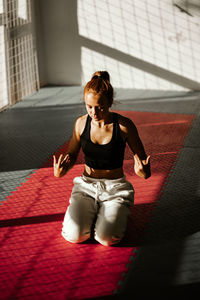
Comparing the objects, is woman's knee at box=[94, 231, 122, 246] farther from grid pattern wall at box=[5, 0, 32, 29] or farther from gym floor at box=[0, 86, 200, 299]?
grid pattern wall at box=[5, 0, 32, 29]

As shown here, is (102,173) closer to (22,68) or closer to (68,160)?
(68,160)

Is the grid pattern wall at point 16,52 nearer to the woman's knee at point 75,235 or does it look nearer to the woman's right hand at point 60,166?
the woman's right hand at point 60,166

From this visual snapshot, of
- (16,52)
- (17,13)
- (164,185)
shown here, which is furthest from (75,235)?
(17,13)

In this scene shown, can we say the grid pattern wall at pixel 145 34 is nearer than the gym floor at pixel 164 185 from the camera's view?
No

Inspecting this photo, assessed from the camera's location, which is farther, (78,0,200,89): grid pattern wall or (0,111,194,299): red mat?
(78,0,200,89): grid pattern wall

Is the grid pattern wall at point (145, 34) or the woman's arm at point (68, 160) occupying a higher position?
the grid pattern wall at point (145, 34)

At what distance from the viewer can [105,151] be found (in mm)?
2242

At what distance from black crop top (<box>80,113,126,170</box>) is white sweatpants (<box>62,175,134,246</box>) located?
97 mm

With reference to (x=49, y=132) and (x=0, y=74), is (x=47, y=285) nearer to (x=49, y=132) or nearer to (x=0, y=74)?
(x=49, y=132)

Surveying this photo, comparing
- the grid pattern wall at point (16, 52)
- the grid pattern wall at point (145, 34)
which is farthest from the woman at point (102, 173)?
the grid pattern wall at point (145, 34)

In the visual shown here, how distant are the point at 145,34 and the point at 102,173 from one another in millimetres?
4388

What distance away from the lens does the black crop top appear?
224 centimetres

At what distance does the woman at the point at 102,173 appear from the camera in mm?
2145

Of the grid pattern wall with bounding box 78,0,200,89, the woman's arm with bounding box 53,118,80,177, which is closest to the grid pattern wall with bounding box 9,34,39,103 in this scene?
the grid pattern wall with bounding box 78,0,200,89
